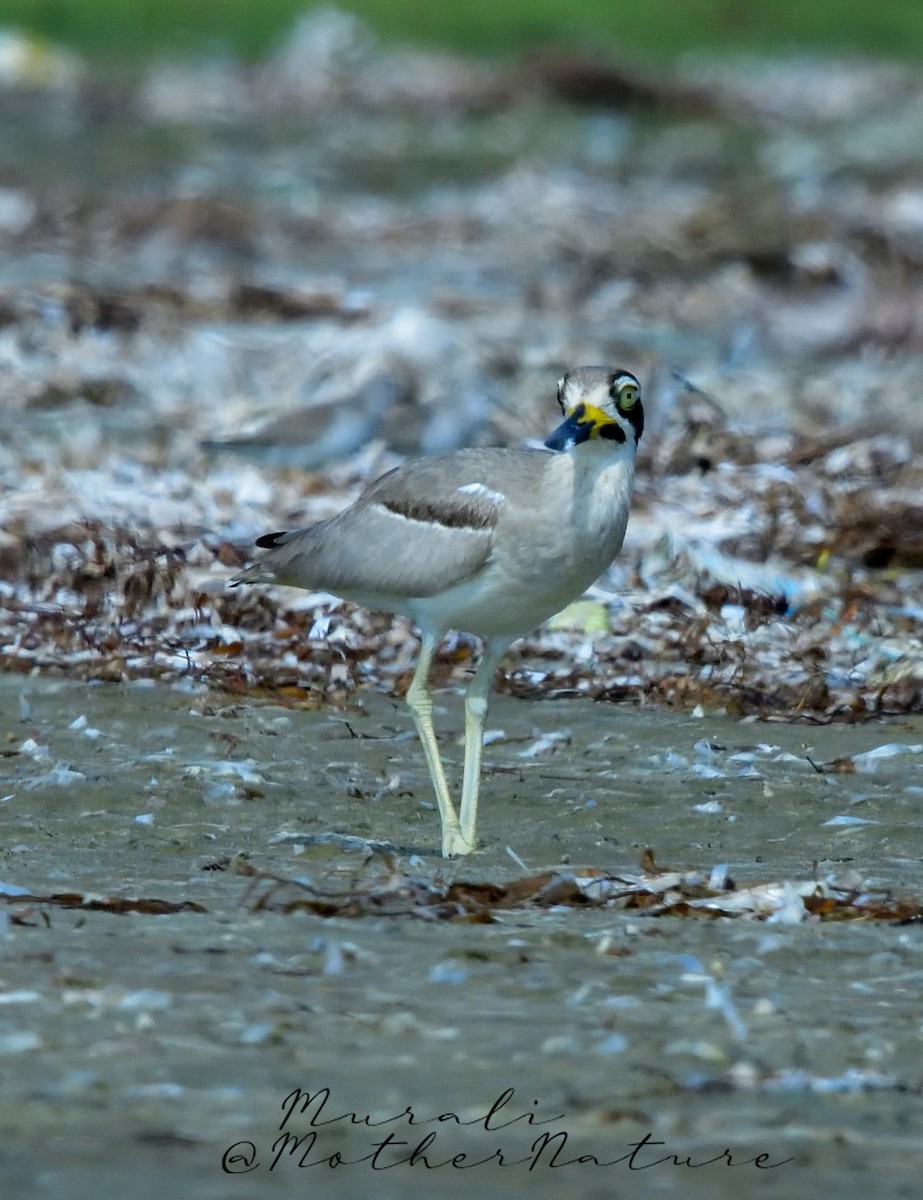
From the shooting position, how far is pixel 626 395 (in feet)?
18.5

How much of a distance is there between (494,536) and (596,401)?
42 centimetres

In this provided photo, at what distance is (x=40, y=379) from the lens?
11.7 meters

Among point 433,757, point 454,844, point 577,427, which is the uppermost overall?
point 577,427

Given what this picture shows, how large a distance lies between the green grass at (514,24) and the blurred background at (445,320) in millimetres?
237

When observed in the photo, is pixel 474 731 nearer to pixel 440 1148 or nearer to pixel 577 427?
pixel 577 427

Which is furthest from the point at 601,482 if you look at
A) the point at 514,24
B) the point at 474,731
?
the point at 514,24

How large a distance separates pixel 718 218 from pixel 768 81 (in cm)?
1466

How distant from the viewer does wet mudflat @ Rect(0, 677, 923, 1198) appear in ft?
11.4

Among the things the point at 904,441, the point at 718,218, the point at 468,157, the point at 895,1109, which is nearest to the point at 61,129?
the point at 468,157

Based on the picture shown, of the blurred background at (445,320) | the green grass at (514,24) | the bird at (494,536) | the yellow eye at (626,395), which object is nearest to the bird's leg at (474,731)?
the bird at (494,536)

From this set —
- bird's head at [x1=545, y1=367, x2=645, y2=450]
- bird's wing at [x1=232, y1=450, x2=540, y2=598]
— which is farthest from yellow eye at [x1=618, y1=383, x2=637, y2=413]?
bird's wing at [x1=232, y1=450, x2=540, y2=598]

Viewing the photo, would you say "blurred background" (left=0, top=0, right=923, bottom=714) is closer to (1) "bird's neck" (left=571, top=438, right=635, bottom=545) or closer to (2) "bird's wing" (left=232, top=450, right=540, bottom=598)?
(2) "bird's wing" (left=232, top=450, right=540, bottom=598)

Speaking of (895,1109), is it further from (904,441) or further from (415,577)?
(904,441)

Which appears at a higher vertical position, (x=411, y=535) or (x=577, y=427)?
(x=577, y=427)
